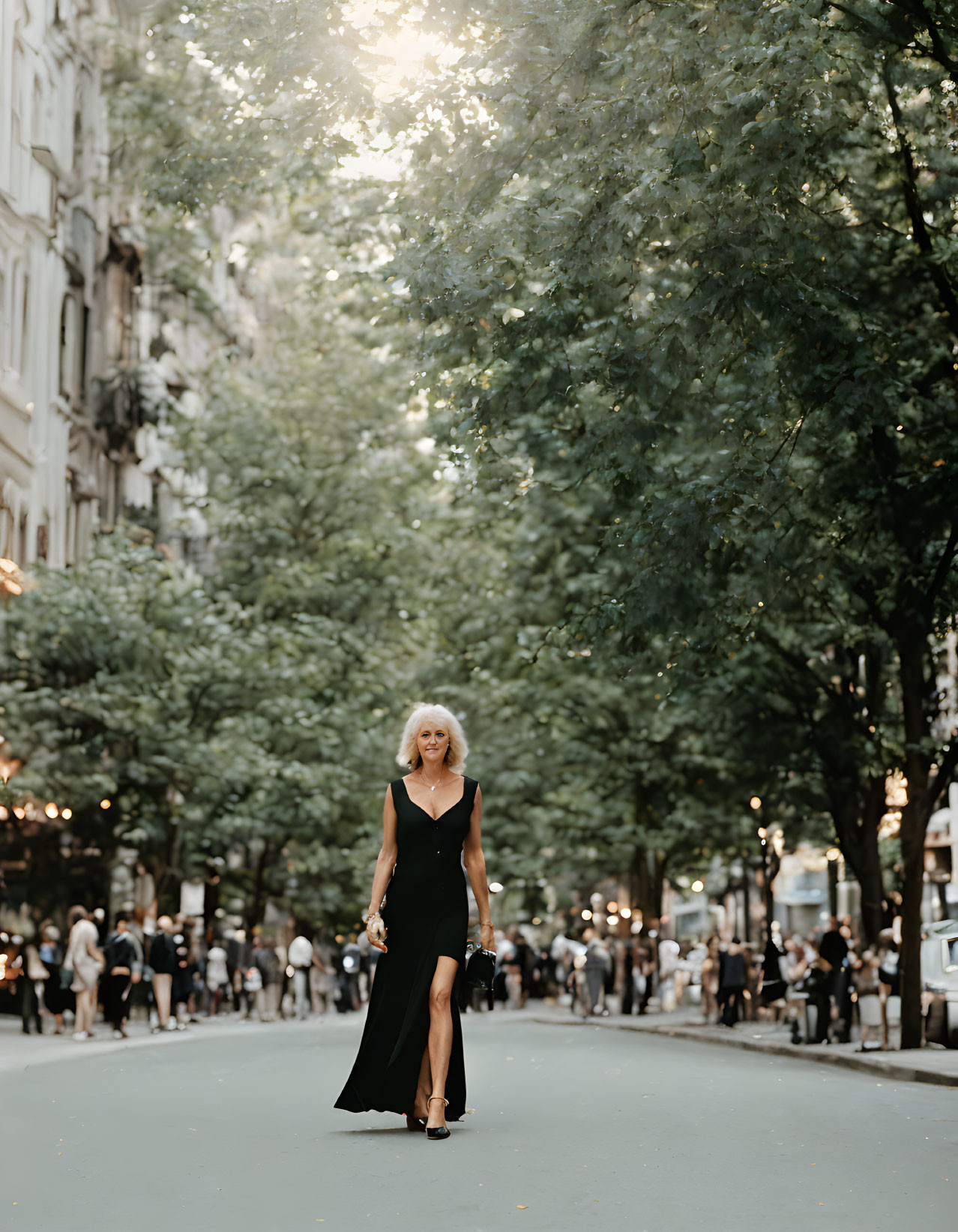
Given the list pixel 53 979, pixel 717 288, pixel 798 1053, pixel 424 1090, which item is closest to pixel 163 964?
pixel 53 979

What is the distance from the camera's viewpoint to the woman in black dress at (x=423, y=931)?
9.38 meters

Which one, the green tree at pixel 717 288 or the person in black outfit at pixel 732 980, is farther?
the person in black outfit at pixel 732 980

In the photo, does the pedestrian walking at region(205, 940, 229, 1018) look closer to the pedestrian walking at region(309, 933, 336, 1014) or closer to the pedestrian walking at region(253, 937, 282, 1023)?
the pedestrian walking at region(253, 937, 282, 1023)

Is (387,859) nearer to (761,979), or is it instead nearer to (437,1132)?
(437,1132)

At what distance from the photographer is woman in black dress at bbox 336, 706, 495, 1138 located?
9375 millimetres

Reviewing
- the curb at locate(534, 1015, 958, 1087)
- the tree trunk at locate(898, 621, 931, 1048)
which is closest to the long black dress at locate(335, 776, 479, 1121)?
the curb at locate(534, 1015, 958, 1087)

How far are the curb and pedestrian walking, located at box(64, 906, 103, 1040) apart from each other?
28.1 feet

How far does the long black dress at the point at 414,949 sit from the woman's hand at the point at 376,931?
140 mm

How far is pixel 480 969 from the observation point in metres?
9.54

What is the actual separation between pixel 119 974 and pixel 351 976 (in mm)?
15249

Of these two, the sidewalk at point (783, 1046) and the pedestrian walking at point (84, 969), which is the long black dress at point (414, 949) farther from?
the pedestrian walking at point (84, 969)

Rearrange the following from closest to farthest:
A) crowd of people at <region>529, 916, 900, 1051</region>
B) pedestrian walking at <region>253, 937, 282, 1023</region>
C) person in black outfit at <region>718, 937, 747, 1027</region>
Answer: crowd of people at <region>529, 916, 900, 1051</region>, person in black outfit at <region>718, 937, 747, 1027</region>, pedestrian walking at <region>253, 937, 282, 1023</region>

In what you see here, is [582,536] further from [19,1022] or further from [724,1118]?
[724,1118]

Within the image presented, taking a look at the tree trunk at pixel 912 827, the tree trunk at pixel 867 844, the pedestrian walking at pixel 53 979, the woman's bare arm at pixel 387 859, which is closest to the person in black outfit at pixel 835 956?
the tree trunk at pixel 912 827
